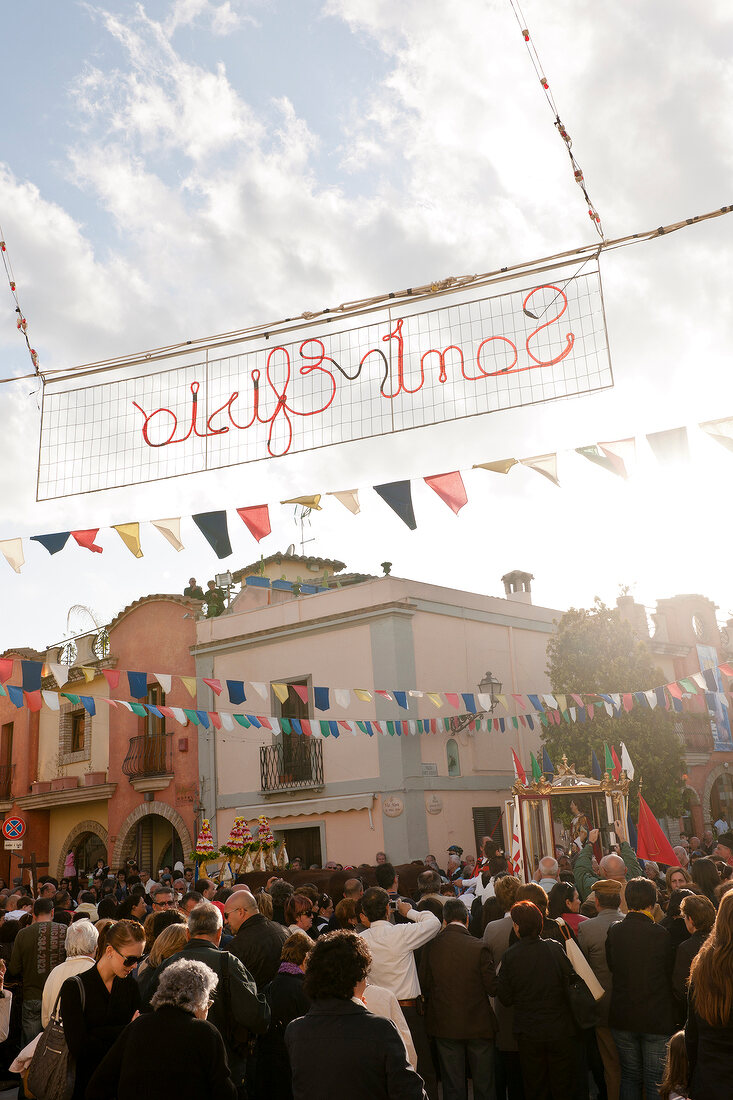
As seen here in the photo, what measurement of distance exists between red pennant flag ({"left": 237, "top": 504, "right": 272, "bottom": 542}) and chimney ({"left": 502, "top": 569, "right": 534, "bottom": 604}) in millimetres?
14474

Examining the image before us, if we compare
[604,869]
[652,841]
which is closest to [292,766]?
[652,841]

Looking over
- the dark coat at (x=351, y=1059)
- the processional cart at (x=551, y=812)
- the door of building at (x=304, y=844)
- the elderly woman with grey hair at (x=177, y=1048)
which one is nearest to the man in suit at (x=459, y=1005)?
the elderly woman with grey hair at (x=177, y=1048)

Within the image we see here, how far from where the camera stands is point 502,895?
6.61m

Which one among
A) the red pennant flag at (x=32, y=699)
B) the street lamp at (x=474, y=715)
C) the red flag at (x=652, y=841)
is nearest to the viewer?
the red flag at (x=652, y=841)

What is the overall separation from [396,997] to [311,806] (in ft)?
47.5

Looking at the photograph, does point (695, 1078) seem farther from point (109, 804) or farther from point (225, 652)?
point (109, 804)

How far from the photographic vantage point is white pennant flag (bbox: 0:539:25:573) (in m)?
10.6

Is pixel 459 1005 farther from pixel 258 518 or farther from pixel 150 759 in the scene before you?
pixel 150 759

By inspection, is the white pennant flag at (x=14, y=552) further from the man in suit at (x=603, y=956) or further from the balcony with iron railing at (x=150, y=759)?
the balcony with iron railing at (x=150, y=759)

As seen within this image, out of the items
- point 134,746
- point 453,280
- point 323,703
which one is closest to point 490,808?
point 323,703

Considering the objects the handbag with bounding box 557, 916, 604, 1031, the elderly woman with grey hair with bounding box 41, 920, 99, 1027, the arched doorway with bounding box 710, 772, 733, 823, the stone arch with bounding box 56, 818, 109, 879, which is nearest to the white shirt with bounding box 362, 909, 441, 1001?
the handbag with bounding box 557, 916, 604, 1031

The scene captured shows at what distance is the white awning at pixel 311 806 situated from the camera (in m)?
18.7

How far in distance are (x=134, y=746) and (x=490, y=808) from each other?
8.71m

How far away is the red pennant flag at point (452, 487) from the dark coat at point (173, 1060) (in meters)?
6.72
